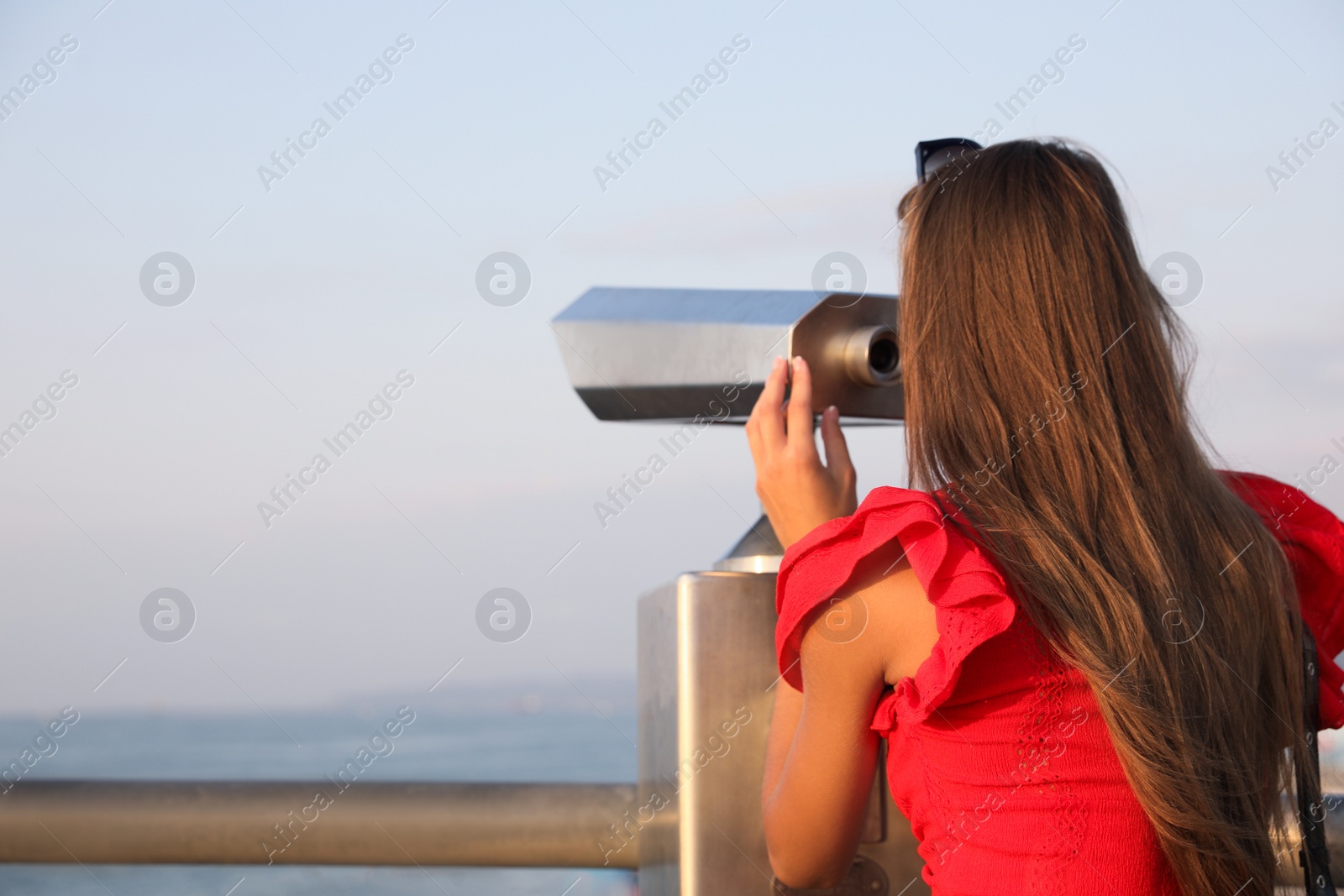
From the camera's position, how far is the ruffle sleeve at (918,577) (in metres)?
0.76

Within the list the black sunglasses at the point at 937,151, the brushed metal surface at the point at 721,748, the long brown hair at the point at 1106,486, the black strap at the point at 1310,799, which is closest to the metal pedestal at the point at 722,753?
the brushed metal surface at the point at 721,748

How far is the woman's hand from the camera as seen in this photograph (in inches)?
38.6

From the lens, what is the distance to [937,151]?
1.03m

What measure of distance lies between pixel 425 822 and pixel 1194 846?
0.74 meters

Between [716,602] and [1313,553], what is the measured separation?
0.58 m

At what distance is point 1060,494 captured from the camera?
0.83 metres

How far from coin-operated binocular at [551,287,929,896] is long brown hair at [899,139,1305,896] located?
0.38 feet

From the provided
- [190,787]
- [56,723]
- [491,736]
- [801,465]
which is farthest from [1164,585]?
[491,736]

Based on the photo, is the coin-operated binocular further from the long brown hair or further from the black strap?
the black strap

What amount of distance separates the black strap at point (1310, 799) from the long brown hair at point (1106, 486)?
17mm

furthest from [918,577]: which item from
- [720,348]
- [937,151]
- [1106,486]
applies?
[937,151]

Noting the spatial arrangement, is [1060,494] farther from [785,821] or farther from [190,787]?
[190,787]

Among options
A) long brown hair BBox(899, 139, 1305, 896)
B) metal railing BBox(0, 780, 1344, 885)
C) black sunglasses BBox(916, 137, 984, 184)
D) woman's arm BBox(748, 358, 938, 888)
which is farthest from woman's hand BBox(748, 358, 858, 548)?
metal railing BBox(0, 780, 1344, 885)

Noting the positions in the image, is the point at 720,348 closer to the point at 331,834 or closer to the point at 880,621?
the point at 880,621
